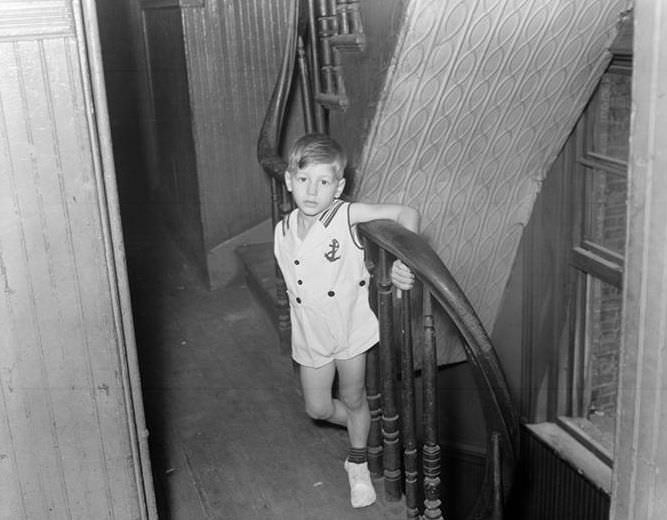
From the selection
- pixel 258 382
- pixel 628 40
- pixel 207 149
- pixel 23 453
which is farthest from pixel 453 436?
pixel 23 453

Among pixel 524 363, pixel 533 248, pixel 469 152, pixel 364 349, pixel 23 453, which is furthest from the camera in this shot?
pixel 524 363

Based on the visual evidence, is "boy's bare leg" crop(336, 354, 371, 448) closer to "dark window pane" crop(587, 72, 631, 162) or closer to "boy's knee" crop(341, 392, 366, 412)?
"boy's knee" crop(341, 392, 366, 412)

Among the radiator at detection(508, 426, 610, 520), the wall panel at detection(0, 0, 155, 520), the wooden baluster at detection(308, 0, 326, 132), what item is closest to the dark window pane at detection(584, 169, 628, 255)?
the radiator at detection(508, 426, 610, 520)

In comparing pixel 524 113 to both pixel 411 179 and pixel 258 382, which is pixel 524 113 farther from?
pixel 258 382

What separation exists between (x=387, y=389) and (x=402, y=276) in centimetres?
36

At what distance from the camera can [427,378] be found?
219cm

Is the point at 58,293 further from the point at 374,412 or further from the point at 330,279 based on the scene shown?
the point at 374,412

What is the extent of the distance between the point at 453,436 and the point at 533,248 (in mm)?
1258

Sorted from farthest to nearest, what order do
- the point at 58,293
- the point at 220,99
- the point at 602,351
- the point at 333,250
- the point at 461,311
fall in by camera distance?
1. the point at 220,99
2. the point at 602,351
3. the point at 333,250
4. the point at 461,311
5. the point at 58,293

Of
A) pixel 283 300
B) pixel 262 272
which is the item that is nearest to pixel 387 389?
pixel 283 300

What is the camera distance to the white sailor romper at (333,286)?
2.44 m

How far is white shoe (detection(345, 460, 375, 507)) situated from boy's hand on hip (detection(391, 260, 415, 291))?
0.65 meters

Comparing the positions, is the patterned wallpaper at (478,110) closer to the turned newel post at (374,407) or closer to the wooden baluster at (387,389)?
the turned newel post at (374,407)

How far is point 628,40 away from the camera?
3160 millimetres
